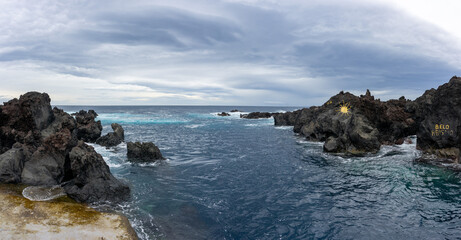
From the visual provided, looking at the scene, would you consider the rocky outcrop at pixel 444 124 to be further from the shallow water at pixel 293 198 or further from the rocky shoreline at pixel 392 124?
the shallow water at pixel 293 198

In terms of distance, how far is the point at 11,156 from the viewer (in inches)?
654

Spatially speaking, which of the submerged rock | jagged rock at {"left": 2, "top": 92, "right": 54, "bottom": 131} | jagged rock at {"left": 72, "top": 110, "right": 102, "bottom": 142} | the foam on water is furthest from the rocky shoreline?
jagged rock at {"left": 72, "top": 110, "right": 102, "bottom": 142}

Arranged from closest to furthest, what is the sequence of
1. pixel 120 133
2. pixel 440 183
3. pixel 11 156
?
pixel 11 156
pixel 440 183
pixel 120 133

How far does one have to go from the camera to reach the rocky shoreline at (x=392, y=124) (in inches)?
1085

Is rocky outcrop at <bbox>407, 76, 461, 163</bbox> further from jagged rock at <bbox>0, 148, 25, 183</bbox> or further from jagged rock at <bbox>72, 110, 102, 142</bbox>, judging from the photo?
jagged rock at <bbox>72, 110, 102, 142</bbox>

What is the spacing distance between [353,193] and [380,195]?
71.9 inches

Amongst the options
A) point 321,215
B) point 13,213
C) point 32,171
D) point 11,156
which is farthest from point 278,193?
point 11,156

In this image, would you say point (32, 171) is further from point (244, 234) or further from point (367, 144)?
point (367, 144)

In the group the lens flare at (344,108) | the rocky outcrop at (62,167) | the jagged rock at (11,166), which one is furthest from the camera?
the lens flare at (344,108)

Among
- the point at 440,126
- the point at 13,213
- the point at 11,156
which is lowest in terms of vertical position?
the point at 13,213

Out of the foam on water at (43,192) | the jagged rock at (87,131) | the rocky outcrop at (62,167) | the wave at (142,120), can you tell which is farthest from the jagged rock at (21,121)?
the wave at (142,120)

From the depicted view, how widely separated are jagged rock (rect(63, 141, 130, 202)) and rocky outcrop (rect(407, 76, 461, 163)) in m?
31.3

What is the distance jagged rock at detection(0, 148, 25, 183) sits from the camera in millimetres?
15844

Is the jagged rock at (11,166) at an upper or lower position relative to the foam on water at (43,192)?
upper
